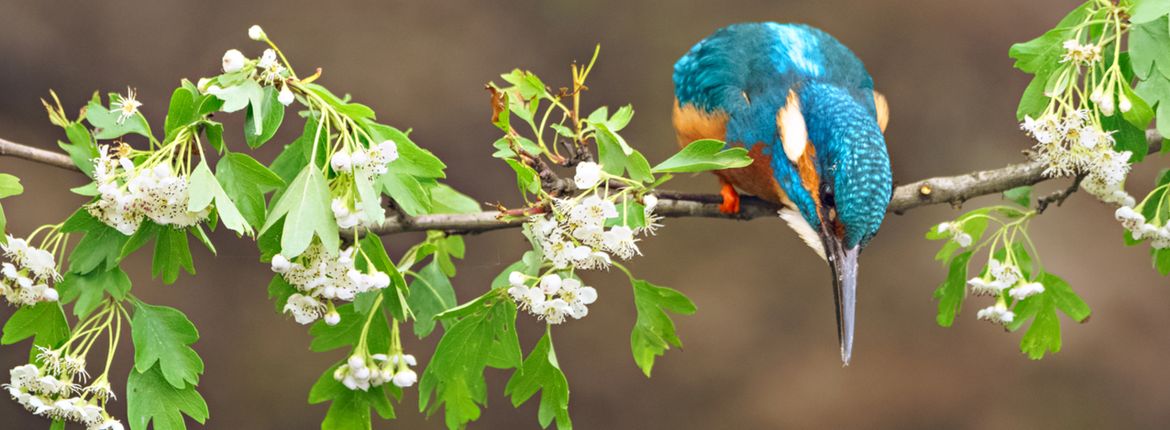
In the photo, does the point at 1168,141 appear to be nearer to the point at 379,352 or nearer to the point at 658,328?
the point at 658,328

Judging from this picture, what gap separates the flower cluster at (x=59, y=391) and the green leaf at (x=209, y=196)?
0.23 meters

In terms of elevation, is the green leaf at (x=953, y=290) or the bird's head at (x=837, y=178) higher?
the bird's head at (x=837, y=178)

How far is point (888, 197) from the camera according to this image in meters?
1.53

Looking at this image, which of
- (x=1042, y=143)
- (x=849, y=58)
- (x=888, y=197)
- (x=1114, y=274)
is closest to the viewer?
(x=1042, y=143)

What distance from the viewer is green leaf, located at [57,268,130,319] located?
115cm

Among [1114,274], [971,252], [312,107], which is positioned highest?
[312,107]

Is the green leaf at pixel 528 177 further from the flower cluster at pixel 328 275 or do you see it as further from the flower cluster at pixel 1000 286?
the flower cluster at pixel 1000 286

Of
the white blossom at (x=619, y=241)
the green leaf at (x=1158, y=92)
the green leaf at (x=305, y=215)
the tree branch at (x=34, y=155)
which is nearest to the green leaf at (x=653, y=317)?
the white blossom at (x=619, y=241)

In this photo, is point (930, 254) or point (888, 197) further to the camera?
point (930, 254)

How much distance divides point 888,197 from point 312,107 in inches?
31.6

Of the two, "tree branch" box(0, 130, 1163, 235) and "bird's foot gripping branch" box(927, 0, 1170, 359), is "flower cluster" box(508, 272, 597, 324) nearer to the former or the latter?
"tree branch" box(0, 130, 1163, 235)

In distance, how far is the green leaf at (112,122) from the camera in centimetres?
115

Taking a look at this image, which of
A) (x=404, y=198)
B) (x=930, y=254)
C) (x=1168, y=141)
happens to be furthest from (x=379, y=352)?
(x=930, y=254)

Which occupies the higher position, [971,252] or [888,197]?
[888,197]
